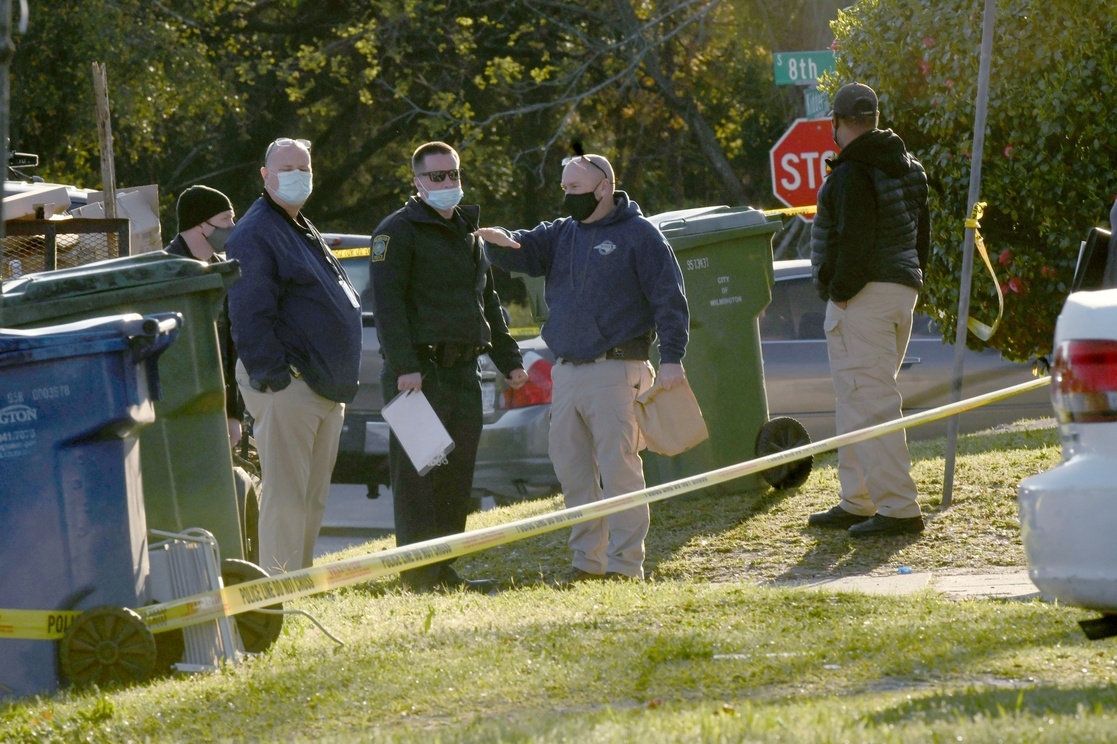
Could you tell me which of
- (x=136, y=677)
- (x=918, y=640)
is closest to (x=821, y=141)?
(x=918, y=640)

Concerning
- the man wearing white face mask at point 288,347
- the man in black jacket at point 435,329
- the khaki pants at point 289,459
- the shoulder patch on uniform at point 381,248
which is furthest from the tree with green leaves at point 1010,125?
the khaki pants at point 289,459

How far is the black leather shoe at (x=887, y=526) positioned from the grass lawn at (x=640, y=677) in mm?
1164

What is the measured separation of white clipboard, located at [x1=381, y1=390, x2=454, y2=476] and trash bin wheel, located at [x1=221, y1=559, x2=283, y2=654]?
1473 mm

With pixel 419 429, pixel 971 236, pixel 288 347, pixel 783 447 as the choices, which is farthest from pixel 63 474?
pixel 783 447

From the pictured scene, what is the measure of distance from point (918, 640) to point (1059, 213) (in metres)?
3.85

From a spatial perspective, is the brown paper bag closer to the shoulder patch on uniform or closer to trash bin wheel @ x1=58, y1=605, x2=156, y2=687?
the shoulder patch on uniform

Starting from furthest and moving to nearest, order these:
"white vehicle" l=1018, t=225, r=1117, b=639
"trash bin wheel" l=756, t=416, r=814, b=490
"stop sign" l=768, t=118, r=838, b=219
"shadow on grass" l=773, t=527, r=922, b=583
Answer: "stop sign" l=768, t=118, r=838, b=219 → "trash bin wheel" l=756, t=416, r=814, b=490 → "shadow on grass" l=773, t=527, r=922, b=583 → "white vehicle" l=1018, t=225, r=1117, b=639

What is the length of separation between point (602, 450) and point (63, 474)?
9.17 feet

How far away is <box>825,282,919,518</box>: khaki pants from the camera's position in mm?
7398

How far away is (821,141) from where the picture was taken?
12.4m

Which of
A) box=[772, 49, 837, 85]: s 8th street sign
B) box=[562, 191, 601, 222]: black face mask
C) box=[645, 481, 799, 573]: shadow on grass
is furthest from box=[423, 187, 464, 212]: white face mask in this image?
box=[772, 49, 837, 85]: s 8th street sign

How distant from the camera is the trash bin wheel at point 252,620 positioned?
5.16 metres

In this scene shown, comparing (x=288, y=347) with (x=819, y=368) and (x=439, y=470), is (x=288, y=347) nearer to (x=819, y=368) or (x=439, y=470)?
(x=439, y=470)

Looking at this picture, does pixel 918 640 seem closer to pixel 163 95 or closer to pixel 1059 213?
pixel 1059 213
